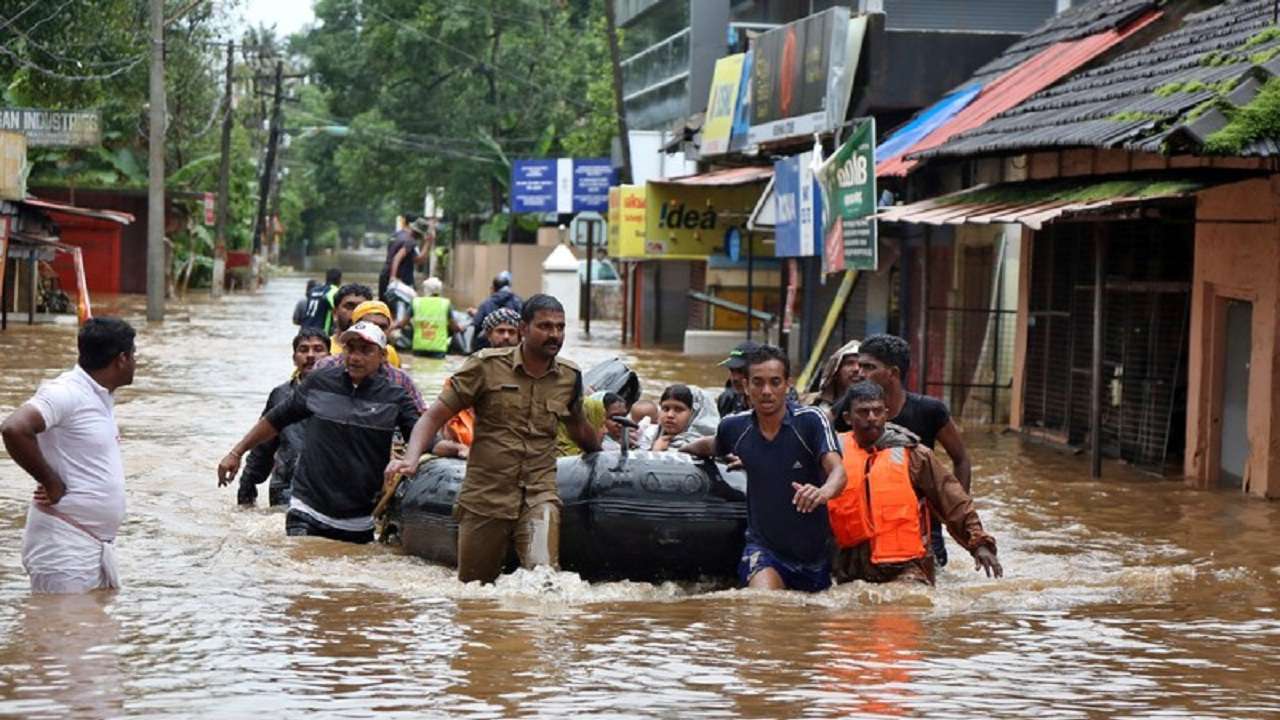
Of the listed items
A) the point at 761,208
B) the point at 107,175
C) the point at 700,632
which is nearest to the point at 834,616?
the point at 700,632

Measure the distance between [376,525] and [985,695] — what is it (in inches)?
190

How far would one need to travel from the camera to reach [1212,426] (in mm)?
16922

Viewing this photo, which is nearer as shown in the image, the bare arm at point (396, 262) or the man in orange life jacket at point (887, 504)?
the man in orange life jacket at point (887, 504)

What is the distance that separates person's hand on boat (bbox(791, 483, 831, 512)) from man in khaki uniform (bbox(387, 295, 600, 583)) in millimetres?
1236

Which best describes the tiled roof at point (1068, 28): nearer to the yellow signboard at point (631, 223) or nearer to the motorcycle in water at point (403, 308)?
the motorcycle in water at point (403, 308)

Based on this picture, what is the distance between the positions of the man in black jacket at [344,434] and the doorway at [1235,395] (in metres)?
7.97

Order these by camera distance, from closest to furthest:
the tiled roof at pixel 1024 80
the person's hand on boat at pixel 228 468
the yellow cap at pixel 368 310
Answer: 1. the person's hand on boat at pixel 228 468
2. the yellow cap at pixel 368 310
3. the tiled roof at pixel 1024 80

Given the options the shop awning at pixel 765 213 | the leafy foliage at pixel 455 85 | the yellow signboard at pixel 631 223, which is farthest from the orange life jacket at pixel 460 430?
the leafy foliage at pixel 455 85

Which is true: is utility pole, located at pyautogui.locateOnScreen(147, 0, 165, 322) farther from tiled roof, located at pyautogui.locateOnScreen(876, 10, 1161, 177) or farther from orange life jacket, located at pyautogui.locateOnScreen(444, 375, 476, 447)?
orange life jacket, located at pyautogui.locateOnScreen(444, 375, 476, 447)

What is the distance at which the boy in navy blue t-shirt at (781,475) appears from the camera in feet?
31.6

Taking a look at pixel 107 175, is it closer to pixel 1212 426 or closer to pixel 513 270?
pixel 513 270

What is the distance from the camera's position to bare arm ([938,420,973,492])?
10.5 meters

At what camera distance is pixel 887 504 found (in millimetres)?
10016

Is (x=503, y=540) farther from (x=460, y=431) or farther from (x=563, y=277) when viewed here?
(x=563, y=277)
